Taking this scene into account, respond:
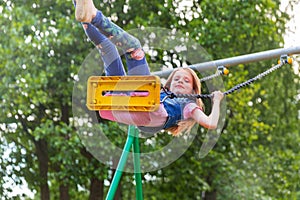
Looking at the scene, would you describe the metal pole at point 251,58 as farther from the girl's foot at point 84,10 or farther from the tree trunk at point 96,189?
the tree trunk at point 96,189

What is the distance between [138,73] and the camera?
2662 millimetres

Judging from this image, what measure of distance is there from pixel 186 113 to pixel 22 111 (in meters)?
3.16

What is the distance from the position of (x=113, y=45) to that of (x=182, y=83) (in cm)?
44

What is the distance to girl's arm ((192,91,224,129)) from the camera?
2.76 m

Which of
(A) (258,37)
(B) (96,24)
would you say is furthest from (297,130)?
(B) (96,24)

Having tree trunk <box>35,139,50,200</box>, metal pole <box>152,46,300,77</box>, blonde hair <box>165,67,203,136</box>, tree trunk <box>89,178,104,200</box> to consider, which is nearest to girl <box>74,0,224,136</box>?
blonde hair <box>165,67,203,136</box>

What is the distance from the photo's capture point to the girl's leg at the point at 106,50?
2.53m

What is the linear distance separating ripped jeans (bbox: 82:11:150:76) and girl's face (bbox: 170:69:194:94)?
300 mm

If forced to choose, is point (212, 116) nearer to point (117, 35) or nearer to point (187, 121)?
point (187, 121)

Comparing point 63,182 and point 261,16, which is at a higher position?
point 261,16

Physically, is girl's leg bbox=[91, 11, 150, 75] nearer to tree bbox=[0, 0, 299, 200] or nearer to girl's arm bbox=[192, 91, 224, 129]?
girl's arm bbox=[192, 91, 224, 129]

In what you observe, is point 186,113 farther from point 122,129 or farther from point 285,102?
point 285,102

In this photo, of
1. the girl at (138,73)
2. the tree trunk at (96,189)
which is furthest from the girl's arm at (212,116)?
the tree trunk at (96,189)

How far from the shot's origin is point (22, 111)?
226 inches
